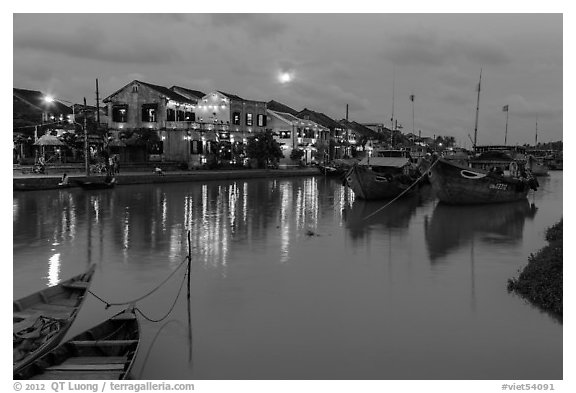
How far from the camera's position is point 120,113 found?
2283 inches

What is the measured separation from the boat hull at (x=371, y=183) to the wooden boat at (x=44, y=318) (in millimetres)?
26986

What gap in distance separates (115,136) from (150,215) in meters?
32.0

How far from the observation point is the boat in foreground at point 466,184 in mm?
32594

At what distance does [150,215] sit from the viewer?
2855cm

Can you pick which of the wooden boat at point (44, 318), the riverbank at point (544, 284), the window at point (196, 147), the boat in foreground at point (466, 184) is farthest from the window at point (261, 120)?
the wooden boat at point (44, 318)

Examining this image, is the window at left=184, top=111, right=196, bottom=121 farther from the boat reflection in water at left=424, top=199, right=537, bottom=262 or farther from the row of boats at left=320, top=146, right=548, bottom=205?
the boat reflection in water at left=424, top=199, right=537, bottom=262

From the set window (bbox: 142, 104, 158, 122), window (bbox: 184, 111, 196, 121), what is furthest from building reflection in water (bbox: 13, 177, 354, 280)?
window (bbox: 184, 111, 196, 121)

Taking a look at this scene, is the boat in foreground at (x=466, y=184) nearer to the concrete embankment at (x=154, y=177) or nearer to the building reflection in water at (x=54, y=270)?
the building reflection in water at (x=54, y=270)

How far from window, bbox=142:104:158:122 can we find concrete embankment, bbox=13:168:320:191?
848 centimetres

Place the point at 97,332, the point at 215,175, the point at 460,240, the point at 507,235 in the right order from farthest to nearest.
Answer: the point at 215,175
the point at 507,235
the point at 460,240
the point at 97,332

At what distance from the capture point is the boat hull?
36.5 meters
